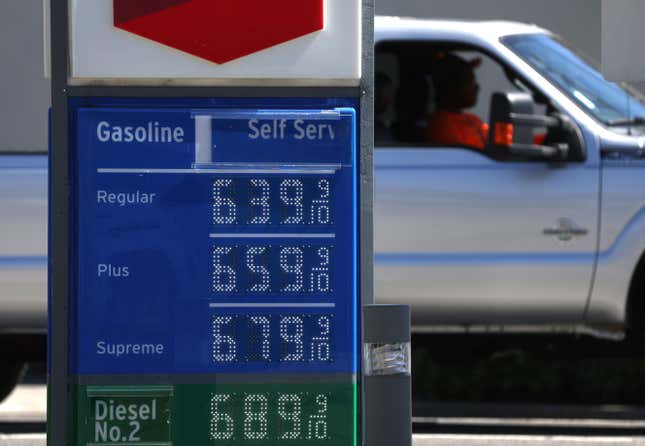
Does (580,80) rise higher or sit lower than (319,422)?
higher

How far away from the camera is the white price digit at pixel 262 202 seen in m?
3.93

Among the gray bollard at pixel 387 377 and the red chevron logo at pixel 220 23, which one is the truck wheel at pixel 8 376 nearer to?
the red chevron logo at pixel 220 23

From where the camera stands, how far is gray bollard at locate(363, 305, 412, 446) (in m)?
3.54

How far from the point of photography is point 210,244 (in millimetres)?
3914

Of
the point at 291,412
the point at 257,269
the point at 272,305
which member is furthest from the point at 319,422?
the point at 257,269

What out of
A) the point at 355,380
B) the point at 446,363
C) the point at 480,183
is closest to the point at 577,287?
the point at 480,183

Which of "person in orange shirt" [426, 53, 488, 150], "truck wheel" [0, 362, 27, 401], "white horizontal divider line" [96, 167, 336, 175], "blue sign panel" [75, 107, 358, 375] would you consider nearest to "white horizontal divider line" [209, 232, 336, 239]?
"blue sign panel" [75, 107, 358, 375]

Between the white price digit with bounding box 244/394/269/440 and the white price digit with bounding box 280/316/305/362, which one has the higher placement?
the white price digit with bounding box 280/316/305/362

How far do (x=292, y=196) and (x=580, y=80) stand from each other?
5291 mm

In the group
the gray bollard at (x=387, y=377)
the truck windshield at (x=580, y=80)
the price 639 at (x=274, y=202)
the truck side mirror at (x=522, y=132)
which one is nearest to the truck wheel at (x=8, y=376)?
the truck side mirror at (x=522, y=132)

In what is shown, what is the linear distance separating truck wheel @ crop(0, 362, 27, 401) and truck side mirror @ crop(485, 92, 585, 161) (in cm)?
334

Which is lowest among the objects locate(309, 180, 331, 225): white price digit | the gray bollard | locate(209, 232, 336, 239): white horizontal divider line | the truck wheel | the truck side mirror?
the truck wheel

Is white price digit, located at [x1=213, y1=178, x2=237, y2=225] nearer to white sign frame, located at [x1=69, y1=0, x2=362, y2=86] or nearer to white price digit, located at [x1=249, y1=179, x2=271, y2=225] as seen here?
white price digit, located at [x1=249, y1=179, x2=271, y2=225]

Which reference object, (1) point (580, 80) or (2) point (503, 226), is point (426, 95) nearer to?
(1) point (580, 80)
